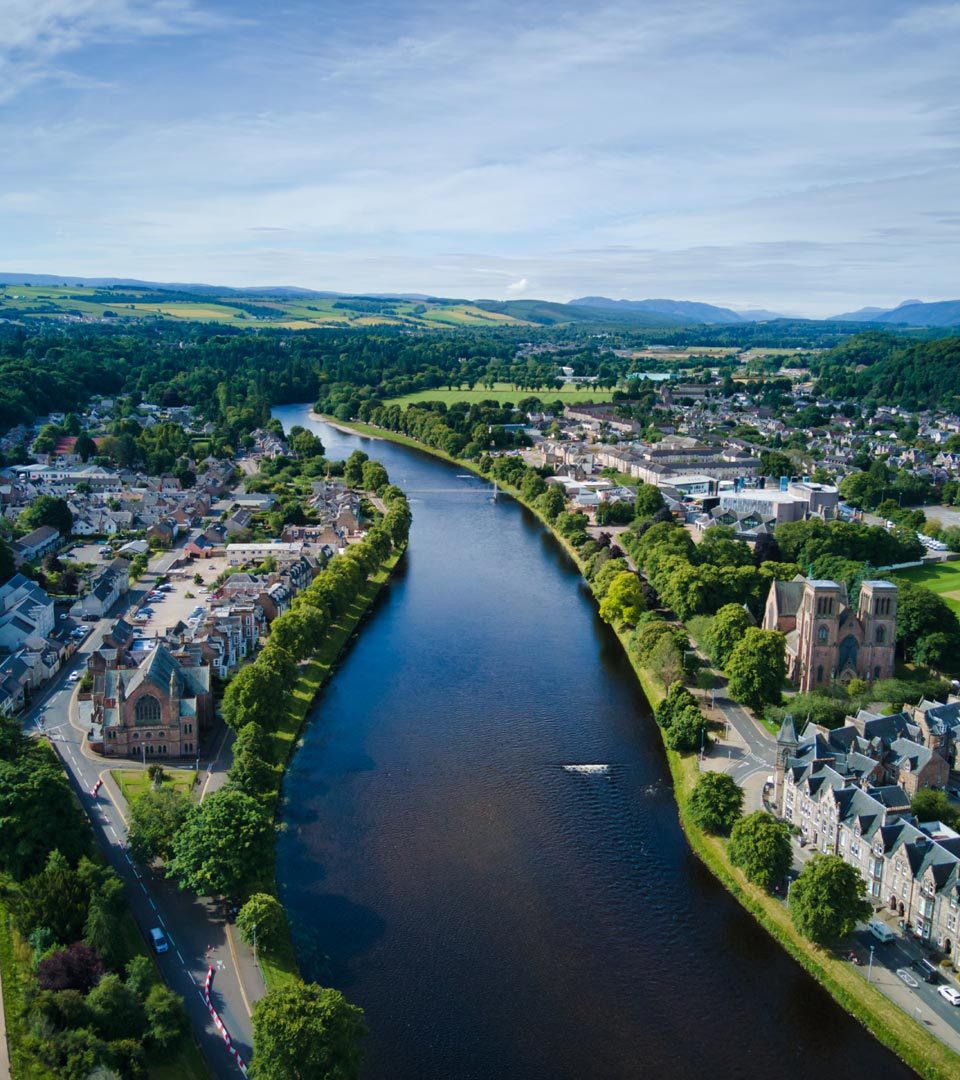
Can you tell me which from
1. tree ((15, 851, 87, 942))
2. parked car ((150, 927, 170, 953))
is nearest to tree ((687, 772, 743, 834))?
parked car ((150, 927, 170, 953))

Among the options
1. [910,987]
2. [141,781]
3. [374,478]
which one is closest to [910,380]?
[374,478]

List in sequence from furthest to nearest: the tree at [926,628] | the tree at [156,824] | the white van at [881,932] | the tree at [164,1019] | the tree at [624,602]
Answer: the tree at [624,602], the tree at [926,628], the tree at [156,824], the white van at [881,932], the tree at [164,1019]

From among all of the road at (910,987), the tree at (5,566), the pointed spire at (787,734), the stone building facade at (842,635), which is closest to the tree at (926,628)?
the stone building facade at (842,635)

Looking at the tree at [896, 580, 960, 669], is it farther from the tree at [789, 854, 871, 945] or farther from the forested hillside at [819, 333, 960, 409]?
the forested hillside at [819, 333, 960, 409]

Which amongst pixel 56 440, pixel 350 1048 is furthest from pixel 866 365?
pixel 350 1048

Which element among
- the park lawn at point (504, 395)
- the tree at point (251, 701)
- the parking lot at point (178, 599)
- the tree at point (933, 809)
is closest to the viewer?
the tree at point (933, 809)

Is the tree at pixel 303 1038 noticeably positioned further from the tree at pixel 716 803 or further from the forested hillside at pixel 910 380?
the forested hillside at pixel 910 380
